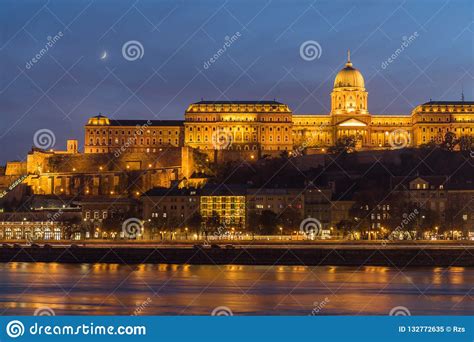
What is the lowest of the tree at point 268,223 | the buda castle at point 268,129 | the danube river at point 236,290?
the danube river at point 236,290

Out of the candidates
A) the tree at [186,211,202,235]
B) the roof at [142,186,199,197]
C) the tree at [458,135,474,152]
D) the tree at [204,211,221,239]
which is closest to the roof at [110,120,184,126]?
the tree at [458,135,474,152]

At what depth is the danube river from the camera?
72.4 ft

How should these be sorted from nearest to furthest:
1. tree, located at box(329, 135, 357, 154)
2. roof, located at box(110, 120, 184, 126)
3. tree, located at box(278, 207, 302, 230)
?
1. tree, located at box(278, 207, 302, 230)
2. tree, located at box(329, 135, 357, 154)
3. roof, located at box(110, 120, 184, 126)

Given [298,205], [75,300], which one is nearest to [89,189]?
[298,205]

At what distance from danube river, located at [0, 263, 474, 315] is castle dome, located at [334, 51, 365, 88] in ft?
134

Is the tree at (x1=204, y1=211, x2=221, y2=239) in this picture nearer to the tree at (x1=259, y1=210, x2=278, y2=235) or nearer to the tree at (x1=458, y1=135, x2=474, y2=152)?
the tree at (x1=259, y1=210, x2=278, y2=235)

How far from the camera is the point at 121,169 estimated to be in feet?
188

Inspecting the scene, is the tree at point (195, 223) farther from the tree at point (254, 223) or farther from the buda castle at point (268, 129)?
the buda castle at point (268, 129)

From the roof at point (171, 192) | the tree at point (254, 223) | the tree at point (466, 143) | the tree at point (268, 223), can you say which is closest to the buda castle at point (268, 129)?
the tree at point (466, 143)

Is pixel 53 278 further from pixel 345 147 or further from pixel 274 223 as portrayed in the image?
pixel 345 147

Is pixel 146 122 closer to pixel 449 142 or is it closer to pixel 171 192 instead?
pixel 449 142

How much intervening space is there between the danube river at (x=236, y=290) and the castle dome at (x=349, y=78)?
40936mm

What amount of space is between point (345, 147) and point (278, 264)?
29219mm

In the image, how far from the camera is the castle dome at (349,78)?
237ft
